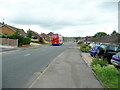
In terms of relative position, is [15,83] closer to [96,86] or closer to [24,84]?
[24,84]

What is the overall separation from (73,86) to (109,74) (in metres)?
1.97

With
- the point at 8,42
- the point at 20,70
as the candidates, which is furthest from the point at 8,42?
the point at 20,70

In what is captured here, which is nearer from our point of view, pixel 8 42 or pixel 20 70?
pixel 20 70

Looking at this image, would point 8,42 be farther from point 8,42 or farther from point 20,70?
point 20,70

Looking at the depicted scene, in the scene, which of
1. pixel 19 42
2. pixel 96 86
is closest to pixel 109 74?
pixel 96 86

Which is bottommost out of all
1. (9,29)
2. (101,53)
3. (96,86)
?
(96,86)

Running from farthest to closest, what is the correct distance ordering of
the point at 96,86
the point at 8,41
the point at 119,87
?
the point at 8,41
the point at 96,86
the point at 119,87

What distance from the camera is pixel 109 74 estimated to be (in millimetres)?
5711

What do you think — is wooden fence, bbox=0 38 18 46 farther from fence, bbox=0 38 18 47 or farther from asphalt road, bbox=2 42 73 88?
asphalt road, bbox=2 42 73 88

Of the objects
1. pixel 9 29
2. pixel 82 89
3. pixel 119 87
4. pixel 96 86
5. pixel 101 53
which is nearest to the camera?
pixel 119 87

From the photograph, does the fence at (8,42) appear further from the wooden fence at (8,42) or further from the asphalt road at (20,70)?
the asphalt road at (20,70)

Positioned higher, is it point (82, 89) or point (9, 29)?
point (9, 29)

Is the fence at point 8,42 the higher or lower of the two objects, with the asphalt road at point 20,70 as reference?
higher

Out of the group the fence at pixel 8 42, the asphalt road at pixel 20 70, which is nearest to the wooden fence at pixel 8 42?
the fence at pixel 8 42
